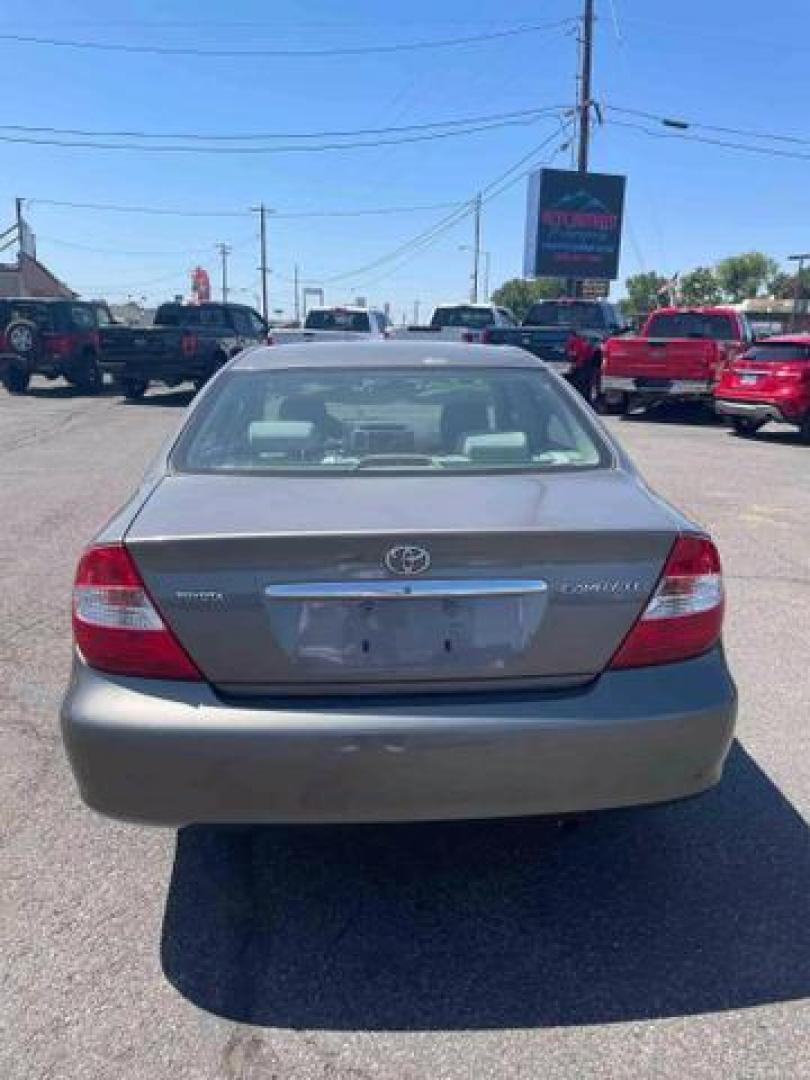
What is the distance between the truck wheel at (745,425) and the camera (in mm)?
15462

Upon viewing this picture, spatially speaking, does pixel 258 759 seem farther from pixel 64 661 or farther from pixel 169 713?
pixel 64 661

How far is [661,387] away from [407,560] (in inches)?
583

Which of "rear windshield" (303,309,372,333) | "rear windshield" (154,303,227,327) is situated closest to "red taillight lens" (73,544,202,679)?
"rear windshield" (154,303,227,327)

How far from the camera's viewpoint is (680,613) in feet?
8.81

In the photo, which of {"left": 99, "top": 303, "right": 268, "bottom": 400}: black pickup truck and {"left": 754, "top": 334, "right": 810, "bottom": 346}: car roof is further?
{"left": 99, "top": 303, "right": 268, "bottom": 400}: black pickup truck

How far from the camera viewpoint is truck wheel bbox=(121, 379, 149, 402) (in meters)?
20.1

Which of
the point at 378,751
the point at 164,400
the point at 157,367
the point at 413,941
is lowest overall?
the point at 164,400

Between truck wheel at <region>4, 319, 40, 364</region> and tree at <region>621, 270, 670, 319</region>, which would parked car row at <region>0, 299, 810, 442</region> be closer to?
truck wheel at <region>4, 319, 40, 364</region>

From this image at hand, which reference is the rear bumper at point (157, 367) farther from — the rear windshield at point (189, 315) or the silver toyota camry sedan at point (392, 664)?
the silver toyota camry sedan at point (392, 664)

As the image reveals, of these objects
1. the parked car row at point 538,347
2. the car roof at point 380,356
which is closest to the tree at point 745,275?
the parked car row at point 538,347

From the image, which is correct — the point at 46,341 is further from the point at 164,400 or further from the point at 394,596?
the point at 394,596

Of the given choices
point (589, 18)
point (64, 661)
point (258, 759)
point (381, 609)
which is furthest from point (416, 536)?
point (589, 18)

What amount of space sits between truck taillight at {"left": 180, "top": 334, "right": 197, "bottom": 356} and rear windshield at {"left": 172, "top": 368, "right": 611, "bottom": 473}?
16013 millimetres

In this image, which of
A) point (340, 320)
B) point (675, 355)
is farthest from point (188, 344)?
point (675, 355)
